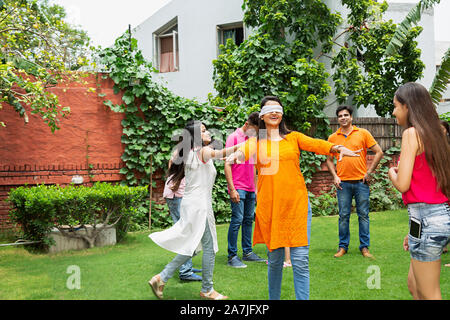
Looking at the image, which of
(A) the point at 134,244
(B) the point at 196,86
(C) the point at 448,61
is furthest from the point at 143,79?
(C) the point at 448,61

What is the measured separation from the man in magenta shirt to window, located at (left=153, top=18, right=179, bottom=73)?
9910mm

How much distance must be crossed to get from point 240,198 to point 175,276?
1.40 metres

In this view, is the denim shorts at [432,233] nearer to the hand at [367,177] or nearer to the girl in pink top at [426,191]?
the girl in pink top at [426,191]

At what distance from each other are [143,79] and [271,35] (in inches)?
153

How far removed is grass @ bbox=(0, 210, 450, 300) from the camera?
444 centimetres

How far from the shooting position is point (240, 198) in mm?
5879

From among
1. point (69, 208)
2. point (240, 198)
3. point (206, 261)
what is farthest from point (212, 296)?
point (69, 208)

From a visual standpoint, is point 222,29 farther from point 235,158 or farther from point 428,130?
point 428,130

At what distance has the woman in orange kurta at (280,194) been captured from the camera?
346 centimetres

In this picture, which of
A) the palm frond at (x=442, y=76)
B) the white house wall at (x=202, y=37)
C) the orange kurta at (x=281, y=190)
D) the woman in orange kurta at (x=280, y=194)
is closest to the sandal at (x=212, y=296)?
the woman in orange kurta at (x=280, y=194)

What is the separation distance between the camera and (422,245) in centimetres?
270

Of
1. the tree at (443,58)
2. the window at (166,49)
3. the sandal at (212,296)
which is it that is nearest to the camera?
the sandal at (212,296)

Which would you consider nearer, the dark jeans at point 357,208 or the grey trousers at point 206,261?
the grey trousers at point 206,261

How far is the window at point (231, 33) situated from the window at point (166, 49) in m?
1.88
